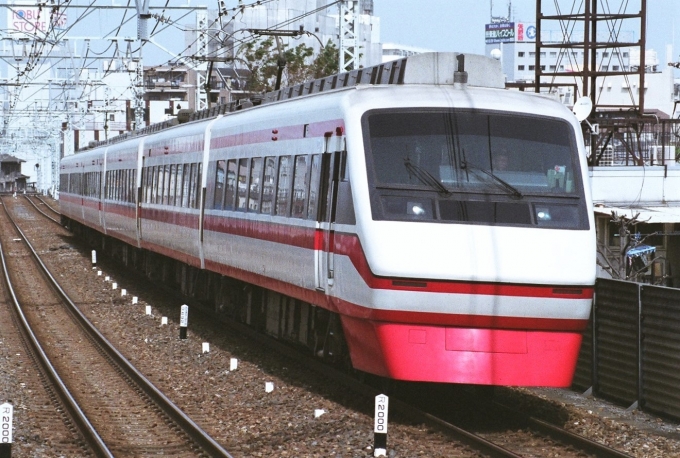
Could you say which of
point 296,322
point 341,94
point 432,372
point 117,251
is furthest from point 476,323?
point 117,251

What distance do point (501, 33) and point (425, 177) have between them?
18060 centimetres

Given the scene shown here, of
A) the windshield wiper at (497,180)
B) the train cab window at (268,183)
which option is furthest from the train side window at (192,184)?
the windshield wiper at (497,180)

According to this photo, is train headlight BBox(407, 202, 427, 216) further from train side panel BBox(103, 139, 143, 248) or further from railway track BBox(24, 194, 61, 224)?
railway track BBox(24, 194, 61, 224)

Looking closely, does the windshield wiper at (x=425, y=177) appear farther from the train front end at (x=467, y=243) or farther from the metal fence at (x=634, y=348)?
the metal fence at (x=634, y=348)

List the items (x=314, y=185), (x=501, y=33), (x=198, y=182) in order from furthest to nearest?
(x=501, y=33) < (x=198, y=182) < (x=314, y=185)

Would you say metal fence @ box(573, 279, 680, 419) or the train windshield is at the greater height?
the train windshield

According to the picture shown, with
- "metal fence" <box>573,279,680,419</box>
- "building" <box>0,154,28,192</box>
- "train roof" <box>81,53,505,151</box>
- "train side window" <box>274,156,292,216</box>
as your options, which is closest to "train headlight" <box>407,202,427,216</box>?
"train roof" <box>81,53,505,151</box>

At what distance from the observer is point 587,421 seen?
1077 cm

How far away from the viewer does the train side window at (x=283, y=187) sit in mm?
13387

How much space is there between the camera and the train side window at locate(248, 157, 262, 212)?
48.5 feet

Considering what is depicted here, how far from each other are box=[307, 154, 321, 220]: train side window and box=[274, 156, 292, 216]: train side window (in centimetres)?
98

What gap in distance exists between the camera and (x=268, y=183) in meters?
14.4

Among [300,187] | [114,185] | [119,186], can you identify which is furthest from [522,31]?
[300,187]

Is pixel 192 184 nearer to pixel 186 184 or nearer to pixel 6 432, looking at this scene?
pixel 186 184
